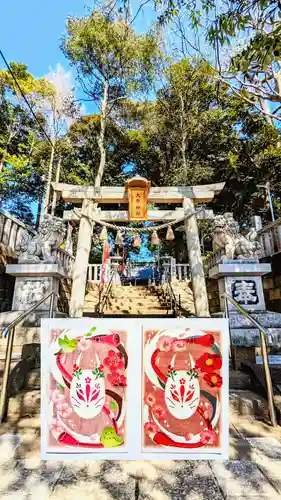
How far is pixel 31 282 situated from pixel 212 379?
4353 millimetres

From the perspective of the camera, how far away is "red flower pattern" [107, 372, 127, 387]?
5.73ft

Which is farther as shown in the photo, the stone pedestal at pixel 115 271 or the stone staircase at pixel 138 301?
the stone pedestal at pixel 115 271

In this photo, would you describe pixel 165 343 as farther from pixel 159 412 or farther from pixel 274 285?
pixel 274 285

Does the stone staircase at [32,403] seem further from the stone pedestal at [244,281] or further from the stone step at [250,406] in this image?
the stone pedestal at [244,281]

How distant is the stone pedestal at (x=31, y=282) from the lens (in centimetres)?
513

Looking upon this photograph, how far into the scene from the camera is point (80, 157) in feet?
57.8

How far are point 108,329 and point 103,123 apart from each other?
1536cm

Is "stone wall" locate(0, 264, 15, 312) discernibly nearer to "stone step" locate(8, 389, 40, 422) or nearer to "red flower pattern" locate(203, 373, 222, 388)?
"stone step" locate(8, 389, 40, 422)

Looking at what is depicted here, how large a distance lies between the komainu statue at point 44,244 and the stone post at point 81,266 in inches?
18.8

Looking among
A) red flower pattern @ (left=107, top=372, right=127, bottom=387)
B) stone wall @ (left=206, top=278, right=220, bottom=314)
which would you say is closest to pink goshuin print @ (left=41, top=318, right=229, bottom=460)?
red flower pattern @ (left=107, top=372, right=127, bottom=387)

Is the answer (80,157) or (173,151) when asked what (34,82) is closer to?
(80,157)

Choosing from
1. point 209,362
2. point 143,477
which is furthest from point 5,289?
point 209,362

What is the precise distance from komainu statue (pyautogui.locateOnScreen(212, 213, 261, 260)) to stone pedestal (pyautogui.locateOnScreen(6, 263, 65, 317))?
335 centimetres

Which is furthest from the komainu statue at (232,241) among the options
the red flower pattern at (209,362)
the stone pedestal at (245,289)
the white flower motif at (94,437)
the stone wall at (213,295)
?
the white flower motif at (94,437)
